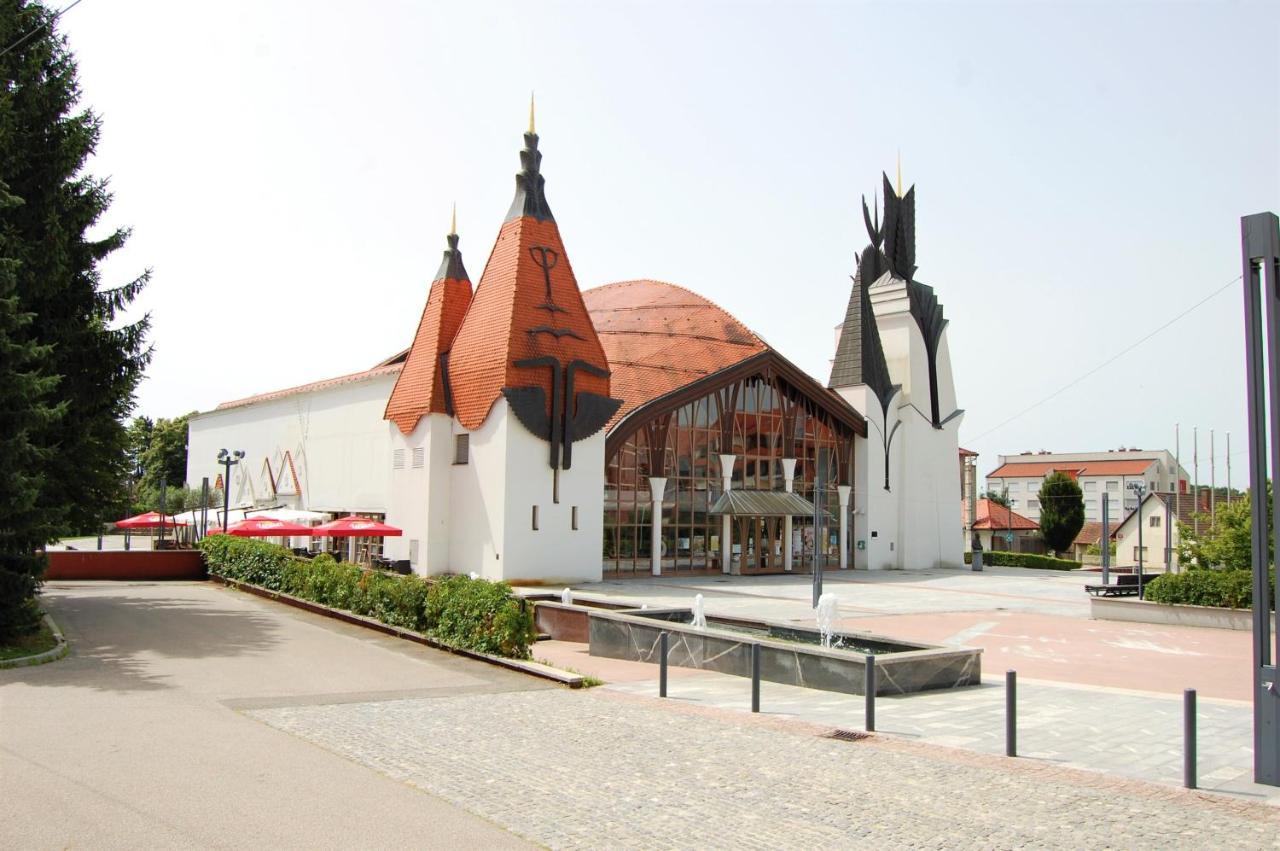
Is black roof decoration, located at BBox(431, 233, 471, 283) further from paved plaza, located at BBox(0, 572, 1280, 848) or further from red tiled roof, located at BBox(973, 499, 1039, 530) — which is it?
red tiled roof, located at BBox(973, 499, 1039, 530)

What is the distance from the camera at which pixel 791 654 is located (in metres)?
12.6

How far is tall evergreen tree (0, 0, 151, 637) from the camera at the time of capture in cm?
1694

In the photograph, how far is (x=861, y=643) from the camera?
14820mm

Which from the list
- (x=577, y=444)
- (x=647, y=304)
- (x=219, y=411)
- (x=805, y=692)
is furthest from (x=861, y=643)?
(x=219, y=411)

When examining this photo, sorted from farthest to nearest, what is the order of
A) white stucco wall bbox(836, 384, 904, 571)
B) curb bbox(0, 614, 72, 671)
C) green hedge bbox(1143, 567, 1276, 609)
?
white stucco wall bbox(836, 384, 904, 571)
green hedge bbox(1143, 567, 1276, 609)
curb bbox(0, 614, 72, 671)

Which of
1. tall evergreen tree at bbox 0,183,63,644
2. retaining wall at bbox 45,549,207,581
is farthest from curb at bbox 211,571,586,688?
retaining wall at bbox 45,549,207,581

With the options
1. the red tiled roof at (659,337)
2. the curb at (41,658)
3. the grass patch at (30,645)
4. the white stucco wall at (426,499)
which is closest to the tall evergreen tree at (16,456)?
the grass patch at (30,645)

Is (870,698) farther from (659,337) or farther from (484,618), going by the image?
(659,337)

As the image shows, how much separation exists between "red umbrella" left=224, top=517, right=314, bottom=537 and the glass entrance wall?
33.5ft

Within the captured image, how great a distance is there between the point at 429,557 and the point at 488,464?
3.60 metres

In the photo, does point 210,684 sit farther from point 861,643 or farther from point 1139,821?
point 1139,821

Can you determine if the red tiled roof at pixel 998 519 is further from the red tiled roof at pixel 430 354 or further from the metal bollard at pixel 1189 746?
the metal bollard at pixel 1189 746

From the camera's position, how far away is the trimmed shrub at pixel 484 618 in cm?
1412

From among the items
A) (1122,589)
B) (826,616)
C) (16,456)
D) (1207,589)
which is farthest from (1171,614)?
(16,456)
